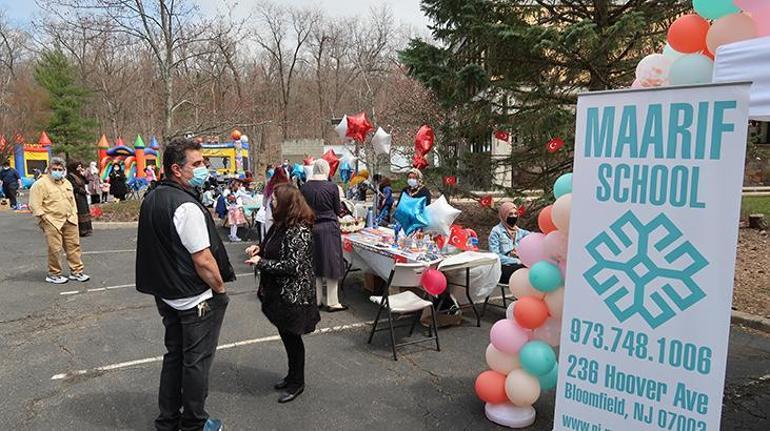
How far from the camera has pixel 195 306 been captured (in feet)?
9.92

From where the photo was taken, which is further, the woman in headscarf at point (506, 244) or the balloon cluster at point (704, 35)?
the woman in headscarf at point (506, 244)

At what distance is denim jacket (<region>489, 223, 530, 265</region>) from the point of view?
5.66 m

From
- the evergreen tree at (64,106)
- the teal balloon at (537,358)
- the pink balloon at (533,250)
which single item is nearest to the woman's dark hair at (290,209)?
the pink balloon at (533,250)

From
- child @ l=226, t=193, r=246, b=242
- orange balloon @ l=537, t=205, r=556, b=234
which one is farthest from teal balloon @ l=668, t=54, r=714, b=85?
child @ l=226, t=193, r=246, b=242

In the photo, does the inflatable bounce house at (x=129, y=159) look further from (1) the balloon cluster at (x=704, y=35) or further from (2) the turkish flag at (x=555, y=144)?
(1) the balloon cluster at (x=704, y=35)

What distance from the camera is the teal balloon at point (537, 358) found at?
328cm

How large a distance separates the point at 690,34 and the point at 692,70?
0.75 feet

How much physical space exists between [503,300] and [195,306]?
13.6ft

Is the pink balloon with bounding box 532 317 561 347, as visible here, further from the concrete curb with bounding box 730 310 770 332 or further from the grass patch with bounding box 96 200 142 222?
the grass patch with bounding box 96 200 142 222

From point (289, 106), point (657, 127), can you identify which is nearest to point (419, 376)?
point (657, 127)

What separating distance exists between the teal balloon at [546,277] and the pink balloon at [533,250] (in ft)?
0.23

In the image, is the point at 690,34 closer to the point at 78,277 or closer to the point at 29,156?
the point at 78,277

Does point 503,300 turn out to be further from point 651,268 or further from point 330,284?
point 651,268

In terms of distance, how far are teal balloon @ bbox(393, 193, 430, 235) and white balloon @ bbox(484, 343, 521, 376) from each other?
7.45 feet
